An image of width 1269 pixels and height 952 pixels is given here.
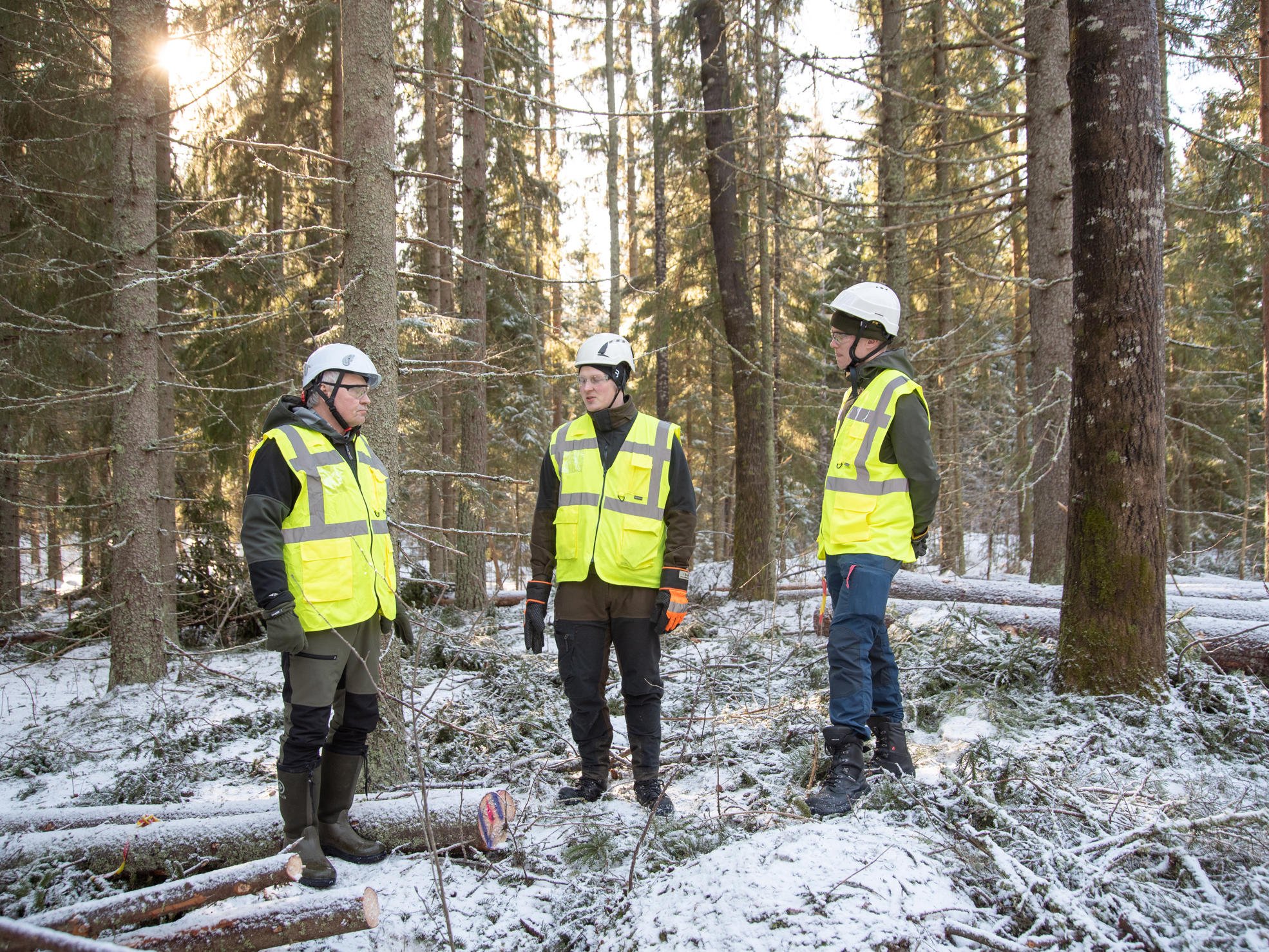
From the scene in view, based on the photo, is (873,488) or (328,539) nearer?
(328,539)

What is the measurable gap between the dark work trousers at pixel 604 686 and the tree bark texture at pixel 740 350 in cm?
642

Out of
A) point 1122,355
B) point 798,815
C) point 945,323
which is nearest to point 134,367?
point 798,815

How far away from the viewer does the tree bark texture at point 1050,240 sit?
26.6 ft


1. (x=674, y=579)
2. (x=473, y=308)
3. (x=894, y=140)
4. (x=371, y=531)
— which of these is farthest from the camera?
(x=473, y=308)

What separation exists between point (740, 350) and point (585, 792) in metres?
7.56

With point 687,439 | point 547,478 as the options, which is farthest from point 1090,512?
point 687,439

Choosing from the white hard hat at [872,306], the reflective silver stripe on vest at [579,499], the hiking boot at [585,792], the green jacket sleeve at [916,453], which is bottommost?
the hiking boot at [585,792]

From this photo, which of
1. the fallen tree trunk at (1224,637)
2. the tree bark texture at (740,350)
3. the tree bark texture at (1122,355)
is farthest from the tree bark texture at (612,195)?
the tree bark texture at (1122,355)

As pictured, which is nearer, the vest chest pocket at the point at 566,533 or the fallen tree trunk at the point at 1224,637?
the vest chest pocket at the point at 566,533

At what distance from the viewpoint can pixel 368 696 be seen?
386 centimetres

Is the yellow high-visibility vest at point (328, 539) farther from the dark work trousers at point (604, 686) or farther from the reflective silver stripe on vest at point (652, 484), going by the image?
the reflective silver stripe on vest at point (652, 484)

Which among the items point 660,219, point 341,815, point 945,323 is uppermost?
point 660,219

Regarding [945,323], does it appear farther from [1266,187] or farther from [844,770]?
[844,770]

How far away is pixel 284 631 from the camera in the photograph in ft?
11.1
